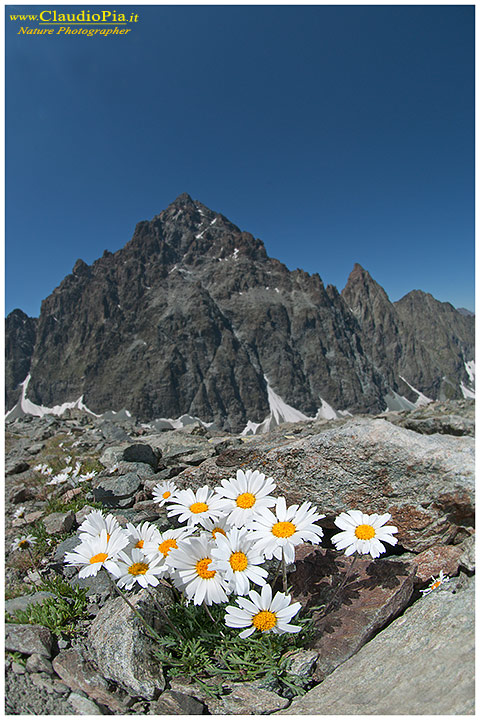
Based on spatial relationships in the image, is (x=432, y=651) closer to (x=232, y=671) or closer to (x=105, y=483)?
(x=232, y=671)

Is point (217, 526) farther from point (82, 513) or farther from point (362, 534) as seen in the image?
point (82, 513)

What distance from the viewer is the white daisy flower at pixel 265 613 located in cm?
242

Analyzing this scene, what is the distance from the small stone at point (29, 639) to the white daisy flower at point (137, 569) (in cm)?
98

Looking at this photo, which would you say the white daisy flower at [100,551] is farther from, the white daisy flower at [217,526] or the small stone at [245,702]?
the small stone at [245,702]

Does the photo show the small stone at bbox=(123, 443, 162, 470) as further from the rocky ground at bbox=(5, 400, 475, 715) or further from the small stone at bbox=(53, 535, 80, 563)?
the small stone at bbox=(53, 535, 80, 563)

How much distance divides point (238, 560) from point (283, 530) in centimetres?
43

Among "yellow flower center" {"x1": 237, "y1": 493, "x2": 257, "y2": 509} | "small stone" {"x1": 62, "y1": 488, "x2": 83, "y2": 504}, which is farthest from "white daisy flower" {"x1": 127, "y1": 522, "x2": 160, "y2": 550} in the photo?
"small stone" {"x1": 62, "y1": 488, "x2": 83, "y2": 504}

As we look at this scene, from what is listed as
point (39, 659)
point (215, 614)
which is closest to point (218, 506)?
point (215, 614)

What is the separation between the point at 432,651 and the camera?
2.46m

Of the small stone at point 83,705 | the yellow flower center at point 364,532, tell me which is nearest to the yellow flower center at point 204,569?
the small stone at point 83,705

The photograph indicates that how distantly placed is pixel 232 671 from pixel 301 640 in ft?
2.10

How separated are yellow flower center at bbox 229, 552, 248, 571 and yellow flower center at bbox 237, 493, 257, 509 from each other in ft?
1.47

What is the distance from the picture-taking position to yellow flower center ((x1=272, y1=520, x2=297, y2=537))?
2.72 meters

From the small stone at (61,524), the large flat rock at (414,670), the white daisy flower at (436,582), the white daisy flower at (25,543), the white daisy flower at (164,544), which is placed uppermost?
the white daisy flower at (164,544)
